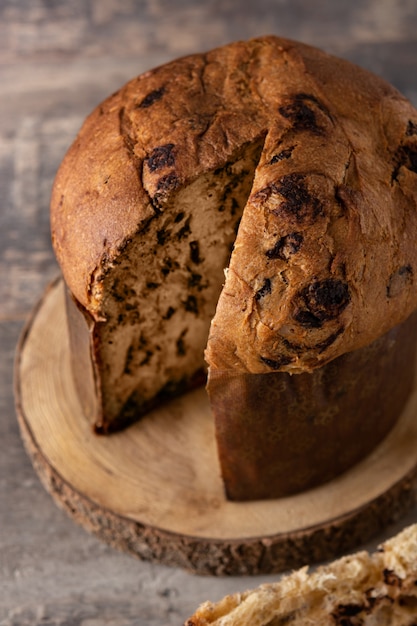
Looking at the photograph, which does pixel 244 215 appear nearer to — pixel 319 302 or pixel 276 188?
pixel 276 188

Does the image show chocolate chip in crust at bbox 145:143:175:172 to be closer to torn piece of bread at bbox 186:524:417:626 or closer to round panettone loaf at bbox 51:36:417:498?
round panettone loaf at bbox 51:36:417:498

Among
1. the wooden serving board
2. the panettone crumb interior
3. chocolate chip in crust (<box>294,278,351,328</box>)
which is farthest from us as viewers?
the wooden serving board

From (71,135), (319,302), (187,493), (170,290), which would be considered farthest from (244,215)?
(71,135)

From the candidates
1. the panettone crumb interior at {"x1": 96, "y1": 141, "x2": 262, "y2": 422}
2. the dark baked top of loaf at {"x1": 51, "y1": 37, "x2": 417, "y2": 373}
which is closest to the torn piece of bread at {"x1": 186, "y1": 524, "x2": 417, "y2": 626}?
the dark baked top of loaf at {"x1": 51, "y1": 37, "x2": 417, "y2": 373}

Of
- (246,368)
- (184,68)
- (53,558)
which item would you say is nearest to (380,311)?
(246,368)

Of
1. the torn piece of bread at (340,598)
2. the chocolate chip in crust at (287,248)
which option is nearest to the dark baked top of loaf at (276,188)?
the chocolate chip in crust at (287,248)

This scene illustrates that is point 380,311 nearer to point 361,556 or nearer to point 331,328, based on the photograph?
point 331,328

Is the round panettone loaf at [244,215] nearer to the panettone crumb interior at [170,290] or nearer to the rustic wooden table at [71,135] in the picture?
the panettone crumb interior at [170,290]
